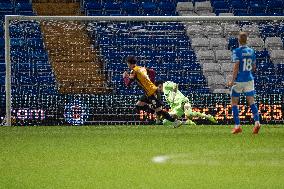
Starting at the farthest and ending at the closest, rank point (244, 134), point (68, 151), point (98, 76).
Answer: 1. point (98, 76)
2. point (244, 134)
3. point (68, 151)

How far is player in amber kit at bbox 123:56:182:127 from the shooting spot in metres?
15.9

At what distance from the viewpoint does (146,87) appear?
16344 mm

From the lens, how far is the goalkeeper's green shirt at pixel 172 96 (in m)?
18.4

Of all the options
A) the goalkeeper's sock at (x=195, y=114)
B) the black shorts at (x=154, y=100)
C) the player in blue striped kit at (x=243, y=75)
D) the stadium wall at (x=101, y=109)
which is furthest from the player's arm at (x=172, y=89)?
the player in blue striped kit at (x=243, y=75)

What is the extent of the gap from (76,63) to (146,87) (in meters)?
4.29

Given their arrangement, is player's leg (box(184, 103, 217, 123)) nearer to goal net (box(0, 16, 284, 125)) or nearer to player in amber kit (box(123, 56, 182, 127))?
goal net (box(0, 16, 284, 125))

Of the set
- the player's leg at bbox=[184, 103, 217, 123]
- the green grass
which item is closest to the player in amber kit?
the player's leg at bbox=[184, 103, 217, 123]

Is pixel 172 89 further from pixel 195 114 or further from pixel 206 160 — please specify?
pixel 206 160

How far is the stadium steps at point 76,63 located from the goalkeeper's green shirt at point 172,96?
6.47 feet

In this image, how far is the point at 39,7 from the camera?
1061 inches

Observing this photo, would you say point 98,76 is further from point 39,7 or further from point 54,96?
point 39,7

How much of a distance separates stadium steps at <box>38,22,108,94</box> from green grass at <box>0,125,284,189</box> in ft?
19.9

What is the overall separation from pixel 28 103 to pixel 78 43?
360cm

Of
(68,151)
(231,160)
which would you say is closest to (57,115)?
(68,151)
